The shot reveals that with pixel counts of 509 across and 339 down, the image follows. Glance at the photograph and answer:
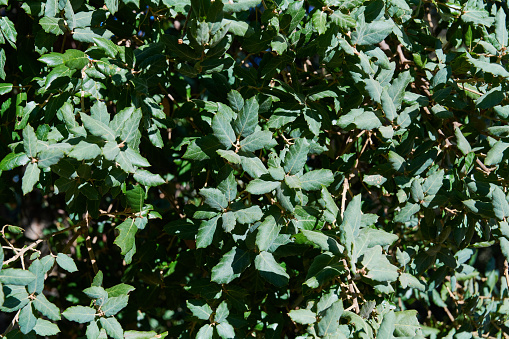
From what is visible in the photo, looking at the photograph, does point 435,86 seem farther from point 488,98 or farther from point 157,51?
point 157,51

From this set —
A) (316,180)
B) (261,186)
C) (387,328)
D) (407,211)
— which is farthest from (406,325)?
(261,186)

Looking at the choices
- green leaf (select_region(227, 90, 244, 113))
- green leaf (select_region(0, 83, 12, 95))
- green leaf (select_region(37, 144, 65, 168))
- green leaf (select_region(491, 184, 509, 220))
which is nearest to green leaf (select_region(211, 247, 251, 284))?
green leaf (select_region(227, 90, 244, 113))

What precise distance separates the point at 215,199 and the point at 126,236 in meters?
0.37

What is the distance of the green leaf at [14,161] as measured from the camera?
52.7 inches

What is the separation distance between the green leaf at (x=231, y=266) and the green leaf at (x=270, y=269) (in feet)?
0.20

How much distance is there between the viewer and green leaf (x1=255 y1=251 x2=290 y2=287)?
1380 millimetres

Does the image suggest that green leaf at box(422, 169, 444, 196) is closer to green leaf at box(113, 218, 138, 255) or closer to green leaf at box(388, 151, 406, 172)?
green leaf at box(388, 151, 406, 172)

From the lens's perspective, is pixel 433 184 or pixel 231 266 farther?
pixel 433 184

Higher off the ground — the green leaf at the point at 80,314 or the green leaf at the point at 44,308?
the green leaf at the point at 44,308

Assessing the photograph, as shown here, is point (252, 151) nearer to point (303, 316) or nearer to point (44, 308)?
point (303, 316)

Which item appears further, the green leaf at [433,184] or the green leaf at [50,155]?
the green leaf at [433,184]

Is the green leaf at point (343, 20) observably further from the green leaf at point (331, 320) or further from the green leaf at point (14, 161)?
the green leaf at point (14, 161)

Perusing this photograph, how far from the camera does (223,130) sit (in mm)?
1348

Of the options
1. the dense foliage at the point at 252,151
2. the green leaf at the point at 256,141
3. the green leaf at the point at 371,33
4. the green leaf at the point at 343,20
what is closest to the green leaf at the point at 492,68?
the dense foliage at the point at 252,151
